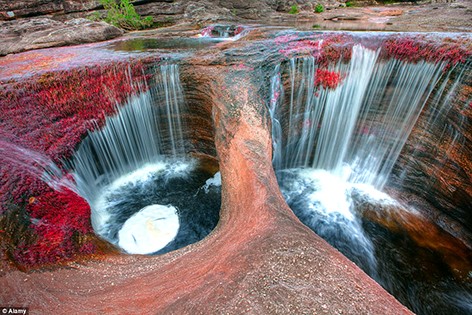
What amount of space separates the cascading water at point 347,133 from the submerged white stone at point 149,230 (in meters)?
3.06

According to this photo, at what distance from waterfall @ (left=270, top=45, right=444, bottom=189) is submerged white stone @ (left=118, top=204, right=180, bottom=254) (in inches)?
124

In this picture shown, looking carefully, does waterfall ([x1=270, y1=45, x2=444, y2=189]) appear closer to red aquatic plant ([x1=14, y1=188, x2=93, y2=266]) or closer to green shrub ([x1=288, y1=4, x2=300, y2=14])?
red aquatic plant ([x1=14, y1=188, x2=93, y2=266])

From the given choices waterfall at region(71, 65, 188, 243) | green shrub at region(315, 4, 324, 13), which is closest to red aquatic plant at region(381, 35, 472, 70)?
waterfall at region(71, 65, 188, 243)

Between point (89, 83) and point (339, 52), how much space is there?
6.23 m

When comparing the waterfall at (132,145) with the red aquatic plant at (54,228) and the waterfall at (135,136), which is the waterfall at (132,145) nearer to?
the waterfall at (135,136)

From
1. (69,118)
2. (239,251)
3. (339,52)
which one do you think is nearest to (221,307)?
(239,251)

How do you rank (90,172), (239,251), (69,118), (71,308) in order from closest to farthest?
(239,251) < (71,308) < (69,118) < (90,172)

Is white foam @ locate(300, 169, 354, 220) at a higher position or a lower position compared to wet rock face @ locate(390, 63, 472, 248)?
lower

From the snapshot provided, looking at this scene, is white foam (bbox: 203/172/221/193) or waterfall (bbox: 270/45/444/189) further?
white foam (bbox: 203/172/221/193)

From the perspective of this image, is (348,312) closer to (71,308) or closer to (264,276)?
(264,276)

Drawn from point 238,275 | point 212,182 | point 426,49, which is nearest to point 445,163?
point 426,49

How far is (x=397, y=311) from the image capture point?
199 centimetres

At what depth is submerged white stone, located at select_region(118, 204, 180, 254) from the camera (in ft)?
16.4

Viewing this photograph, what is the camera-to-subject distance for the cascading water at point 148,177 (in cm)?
539
